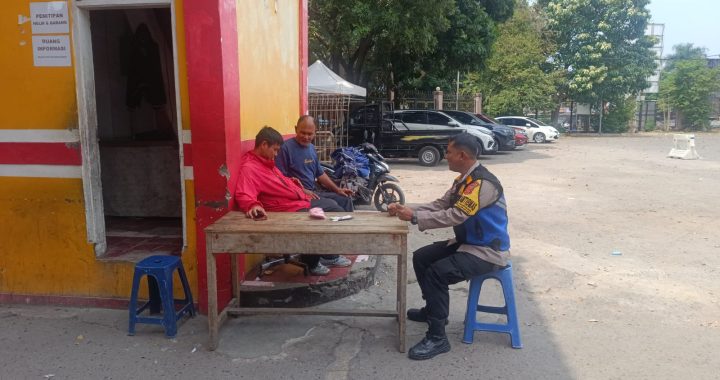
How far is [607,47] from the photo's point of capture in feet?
98.9

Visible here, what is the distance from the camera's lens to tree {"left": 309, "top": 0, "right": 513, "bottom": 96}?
14.5 metres

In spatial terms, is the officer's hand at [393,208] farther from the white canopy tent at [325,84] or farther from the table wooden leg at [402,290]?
the white canopy tent at [325,84]

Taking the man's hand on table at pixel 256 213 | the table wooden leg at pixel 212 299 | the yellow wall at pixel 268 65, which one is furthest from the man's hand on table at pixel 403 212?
the yellow wall at pixel 268 65

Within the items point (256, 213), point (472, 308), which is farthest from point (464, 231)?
point (256, 213)

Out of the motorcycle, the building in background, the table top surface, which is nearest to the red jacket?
the building in background

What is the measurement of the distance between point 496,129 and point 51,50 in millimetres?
16631

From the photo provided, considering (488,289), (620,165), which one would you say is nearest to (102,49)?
(488,289)

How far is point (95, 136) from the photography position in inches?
167

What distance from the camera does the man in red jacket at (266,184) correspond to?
157 inches

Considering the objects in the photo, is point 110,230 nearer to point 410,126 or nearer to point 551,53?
point 410,126

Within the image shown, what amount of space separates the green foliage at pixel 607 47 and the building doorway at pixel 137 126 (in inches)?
1152

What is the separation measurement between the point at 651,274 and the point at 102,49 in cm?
659

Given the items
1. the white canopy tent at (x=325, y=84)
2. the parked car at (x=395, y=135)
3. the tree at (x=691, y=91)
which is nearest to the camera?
the white canopy tent at (x=325, y=84)

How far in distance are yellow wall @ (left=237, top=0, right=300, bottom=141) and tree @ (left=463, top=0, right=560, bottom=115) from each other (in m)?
25.3
